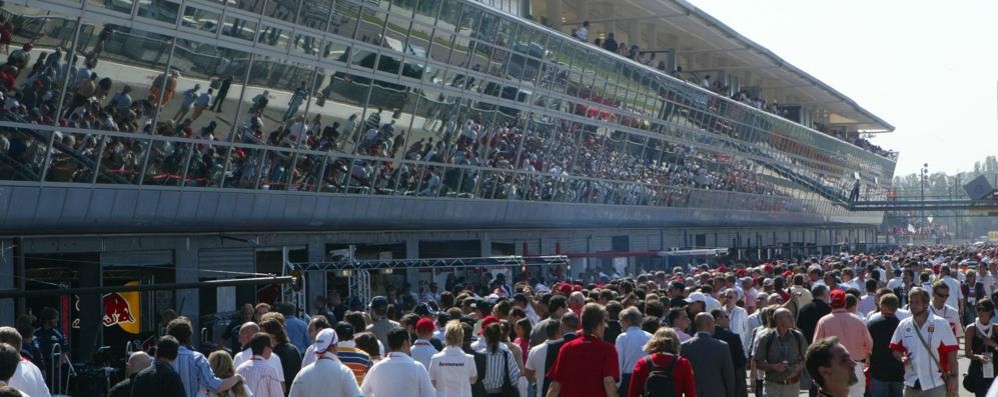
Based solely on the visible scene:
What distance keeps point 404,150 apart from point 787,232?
160 feet

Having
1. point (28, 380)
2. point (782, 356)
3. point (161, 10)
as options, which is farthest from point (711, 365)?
point (161, 10)

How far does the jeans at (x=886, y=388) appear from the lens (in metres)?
12.3

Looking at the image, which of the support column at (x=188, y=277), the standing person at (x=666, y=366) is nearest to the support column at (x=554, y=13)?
the support column at (x=188, y=277)

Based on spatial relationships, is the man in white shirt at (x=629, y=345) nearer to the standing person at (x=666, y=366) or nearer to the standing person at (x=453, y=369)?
the standing person at (x=453, y=369)

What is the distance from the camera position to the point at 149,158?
23.9m

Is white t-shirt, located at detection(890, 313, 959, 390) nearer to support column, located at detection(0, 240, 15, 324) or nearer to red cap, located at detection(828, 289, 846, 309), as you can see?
red cap, located at detection(828, 289, 846, 309)

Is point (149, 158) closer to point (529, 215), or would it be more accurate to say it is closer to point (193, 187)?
point (193, 187)

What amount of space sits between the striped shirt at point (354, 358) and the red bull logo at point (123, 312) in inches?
562

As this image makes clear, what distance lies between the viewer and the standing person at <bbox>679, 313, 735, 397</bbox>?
10969 millimetres

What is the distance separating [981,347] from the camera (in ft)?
44.7

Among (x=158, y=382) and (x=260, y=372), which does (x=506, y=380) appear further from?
(x=158, y=382)

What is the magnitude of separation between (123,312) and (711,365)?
16.2m

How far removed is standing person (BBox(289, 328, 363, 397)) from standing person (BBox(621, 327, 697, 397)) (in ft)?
6.73

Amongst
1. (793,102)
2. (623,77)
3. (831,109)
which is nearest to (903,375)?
(623,77)
